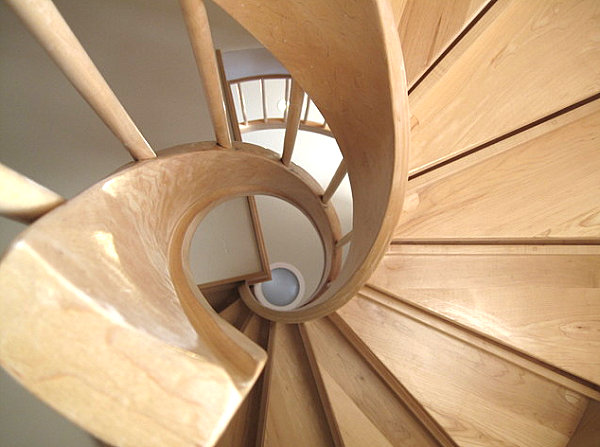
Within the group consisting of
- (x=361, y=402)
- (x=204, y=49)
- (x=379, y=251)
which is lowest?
(x=361, y=402)

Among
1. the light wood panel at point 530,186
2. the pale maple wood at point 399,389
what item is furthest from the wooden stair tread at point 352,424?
the light wood panel at point 530,186

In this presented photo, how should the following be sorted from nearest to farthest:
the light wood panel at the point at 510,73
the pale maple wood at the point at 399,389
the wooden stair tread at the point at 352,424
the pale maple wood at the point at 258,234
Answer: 1. the light wood panel at the point at 510,73
2. the pale maple wood at the point at 399,389
3. the wooden stair tread at the point at 352,424
4. the pale maple wood at the point at 258,234

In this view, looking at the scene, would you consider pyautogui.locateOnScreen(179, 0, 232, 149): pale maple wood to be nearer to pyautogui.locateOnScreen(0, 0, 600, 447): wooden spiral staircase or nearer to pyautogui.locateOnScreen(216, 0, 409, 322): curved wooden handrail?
pyautogui.locateOnScreen(0, 0, 600, 447): wooden spiral staircase

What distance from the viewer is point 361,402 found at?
1601 millimetres

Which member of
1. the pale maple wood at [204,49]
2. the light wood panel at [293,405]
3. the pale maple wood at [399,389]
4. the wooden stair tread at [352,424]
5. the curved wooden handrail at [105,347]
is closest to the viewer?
the curved wooden handrail at [105,347]

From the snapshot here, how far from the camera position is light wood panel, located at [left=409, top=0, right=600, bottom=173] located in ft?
3.38

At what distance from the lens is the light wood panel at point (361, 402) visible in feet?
4.95

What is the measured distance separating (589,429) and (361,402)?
90cm

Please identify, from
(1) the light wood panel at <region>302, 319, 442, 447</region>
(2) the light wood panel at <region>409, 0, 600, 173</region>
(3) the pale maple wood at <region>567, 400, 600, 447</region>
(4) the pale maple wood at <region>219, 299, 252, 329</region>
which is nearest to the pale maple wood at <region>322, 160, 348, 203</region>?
(2) the light wood panel at <region>409, 0, 600, 173</region>

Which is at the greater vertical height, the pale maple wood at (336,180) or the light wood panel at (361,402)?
the pale maple wood at (336,180)

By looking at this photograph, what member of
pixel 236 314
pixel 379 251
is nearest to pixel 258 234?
pixel 236 314

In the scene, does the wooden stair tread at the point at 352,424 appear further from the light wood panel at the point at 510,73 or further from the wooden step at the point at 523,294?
the light wood panel at the point at 510,73

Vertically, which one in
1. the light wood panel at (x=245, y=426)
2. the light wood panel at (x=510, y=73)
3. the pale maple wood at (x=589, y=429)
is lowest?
the light wood panel at (x=245, y=426)

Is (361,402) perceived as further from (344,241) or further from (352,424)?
(344,241)
